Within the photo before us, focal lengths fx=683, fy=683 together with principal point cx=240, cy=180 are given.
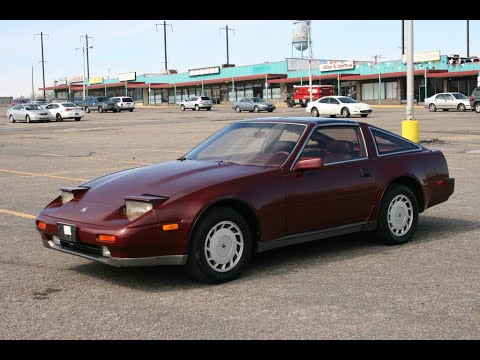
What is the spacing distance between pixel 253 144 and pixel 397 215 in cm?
177

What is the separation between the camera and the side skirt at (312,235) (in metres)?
6.17

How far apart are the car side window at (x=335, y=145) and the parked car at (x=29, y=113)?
44.0 meters

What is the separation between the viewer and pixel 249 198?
5.96 meters

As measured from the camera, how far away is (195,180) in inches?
233

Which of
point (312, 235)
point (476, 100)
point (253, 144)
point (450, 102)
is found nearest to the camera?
point (312, 235)

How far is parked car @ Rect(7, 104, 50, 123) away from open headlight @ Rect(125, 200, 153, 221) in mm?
44826

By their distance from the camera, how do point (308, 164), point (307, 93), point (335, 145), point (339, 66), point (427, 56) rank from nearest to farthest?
point (308, 164)
point (335, 145)
point (307, 93)
point (427, 56)
point (339, 66)

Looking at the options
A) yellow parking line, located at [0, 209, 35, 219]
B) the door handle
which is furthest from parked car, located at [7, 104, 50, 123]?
the door handle

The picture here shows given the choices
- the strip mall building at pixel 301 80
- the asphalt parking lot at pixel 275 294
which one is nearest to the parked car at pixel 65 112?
the strip mall building at pixel 301 80

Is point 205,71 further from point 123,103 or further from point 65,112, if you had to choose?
point 65,112

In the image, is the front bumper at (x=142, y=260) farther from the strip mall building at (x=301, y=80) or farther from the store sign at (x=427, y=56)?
the store sign at (x=427, y=56)

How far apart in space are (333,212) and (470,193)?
16.2 ft

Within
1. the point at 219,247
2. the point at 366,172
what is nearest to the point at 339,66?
the point at 366,172

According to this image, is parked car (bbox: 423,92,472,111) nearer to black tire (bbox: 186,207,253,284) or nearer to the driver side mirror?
the driver side mirror
